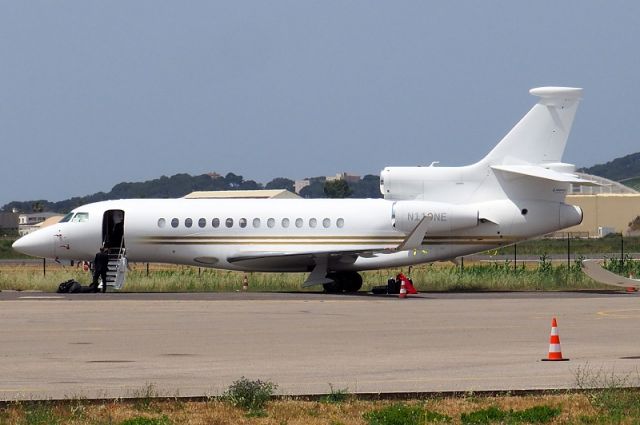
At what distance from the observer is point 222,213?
3750 cm

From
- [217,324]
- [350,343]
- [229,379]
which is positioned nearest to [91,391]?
[229,379]

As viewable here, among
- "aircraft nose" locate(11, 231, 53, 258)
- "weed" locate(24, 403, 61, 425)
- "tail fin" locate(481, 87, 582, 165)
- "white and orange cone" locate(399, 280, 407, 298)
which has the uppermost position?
"tail fin" locate(481, 87, 582, 165)

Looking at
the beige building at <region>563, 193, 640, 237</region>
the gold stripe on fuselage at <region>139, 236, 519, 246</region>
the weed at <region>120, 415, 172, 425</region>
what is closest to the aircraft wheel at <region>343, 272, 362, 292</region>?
the gold stripe on fuselage at <region>139, 236, 519, 246</region>

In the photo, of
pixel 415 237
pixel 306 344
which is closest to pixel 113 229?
pixel 415 237

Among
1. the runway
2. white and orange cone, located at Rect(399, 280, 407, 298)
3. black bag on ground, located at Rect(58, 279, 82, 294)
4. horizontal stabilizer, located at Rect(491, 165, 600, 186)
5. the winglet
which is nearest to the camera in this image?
the runway

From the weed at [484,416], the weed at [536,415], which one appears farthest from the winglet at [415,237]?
the weed at [484,416]

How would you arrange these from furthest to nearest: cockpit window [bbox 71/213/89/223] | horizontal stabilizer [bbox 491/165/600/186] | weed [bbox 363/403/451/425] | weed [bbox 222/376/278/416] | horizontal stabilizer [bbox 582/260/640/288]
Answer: cockpit window [bbox 71/213/89/223], horizontal stabilizer [bbox 491/165/600/186], horizontal stabilizer [bbox 582/260/640/288], weed [bbox 222/376/278/416], weed [bbox 363/403/451/425]

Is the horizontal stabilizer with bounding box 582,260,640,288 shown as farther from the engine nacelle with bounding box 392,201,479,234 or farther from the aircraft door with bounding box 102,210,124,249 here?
the aircraft door with bounding box 102,210,124,249

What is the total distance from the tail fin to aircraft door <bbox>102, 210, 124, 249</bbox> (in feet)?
38.9

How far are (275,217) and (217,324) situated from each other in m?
13.7

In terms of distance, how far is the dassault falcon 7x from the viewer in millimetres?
36250

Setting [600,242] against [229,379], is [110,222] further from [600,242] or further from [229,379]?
[600,242]

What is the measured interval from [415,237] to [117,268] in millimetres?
9186

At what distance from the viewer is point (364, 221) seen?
36750 millimetres
